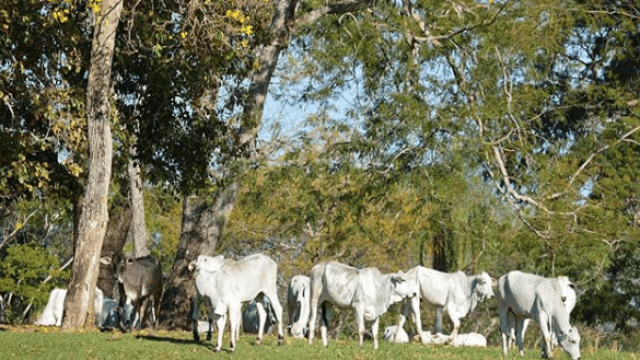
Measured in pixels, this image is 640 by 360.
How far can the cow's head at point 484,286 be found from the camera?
68.8ft

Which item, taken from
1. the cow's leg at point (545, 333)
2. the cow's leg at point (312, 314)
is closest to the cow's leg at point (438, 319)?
the cow's leg at point (312, 314)

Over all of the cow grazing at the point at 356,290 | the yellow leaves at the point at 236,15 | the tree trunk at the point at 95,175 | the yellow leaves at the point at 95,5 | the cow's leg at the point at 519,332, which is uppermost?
the yellow leaves at the point at 236,15

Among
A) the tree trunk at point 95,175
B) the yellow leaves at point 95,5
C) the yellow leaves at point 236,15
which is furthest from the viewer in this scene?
the tree trunk at point 95,175

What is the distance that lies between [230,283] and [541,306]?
464 centimetres

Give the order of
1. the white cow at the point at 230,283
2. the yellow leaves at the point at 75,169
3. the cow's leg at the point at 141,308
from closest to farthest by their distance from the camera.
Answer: the white cow at the point at 230,283 → the yellow leaves at the point at 75,169 → the cow's leg at the point at 141,308

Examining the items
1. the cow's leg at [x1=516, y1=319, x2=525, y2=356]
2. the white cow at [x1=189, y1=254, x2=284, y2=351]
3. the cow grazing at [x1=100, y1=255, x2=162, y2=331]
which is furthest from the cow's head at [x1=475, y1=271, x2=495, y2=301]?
the cow grazing at [x1=100, y1=255, x2=162, y2=331]

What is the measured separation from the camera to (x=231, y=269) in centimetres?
1633

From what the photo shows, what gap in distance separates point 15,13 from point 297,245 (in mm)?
28508

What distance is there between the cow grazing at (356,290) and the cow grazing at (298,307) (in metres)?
4.20

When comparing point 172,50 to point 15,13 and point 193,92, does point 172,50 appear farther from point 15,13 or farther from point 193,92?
point 15,13

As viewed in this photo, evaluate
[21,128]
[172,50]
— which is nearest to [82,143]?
[21,128]

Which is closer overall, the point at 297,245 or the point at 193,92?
the point at 193,92

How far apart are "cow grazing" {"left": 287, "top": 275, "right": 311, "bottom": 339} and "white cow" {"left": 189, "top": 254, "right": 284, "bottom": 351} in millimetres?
5399

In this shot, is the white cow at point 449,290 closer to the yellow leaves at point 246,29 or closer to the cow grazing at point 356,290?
the cow grazing at point 356,290
